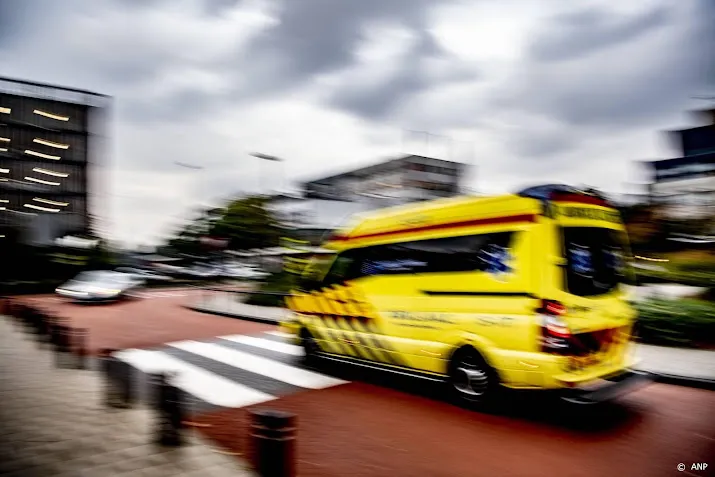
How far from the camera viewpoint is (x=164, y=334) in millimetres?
12070

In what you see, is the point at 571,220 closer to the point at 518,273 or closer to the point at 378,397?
the point at 518,273

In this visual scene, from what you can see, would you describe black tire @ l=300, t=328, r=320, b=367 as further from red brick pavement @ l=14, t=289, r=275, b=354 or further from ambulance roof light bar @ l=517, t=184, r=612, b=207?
ambulance roof light bar @ l=517, t=184, r=612, b=207

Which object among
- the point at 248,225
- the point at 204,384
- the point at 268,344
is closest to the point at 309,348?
the point at 204,384

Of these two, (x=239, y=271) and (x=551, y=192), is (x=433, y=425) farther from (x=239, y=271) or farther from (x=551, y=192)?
(x=239, y=271)

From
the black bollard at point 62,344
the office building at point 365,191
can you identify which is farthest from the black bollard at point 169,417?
the office building at point 365,191

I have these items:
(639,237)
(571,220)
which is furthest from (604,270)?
(639,237)

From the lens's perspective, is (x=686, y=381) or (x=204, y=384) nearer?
(x=686, y=381)

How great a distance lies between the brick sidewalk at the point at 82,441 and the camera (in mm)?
3932

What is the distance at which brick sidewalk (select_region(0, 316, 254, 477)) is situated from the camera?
12.9 ft

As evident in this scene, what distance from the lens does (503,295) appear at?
542 cm

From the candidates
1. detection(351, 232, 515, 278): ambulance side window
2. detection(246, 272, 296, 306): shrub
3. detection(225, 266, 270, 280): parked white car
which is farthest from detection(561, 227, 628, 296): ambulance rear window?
detection(225, 266, 270, 280): parked white car

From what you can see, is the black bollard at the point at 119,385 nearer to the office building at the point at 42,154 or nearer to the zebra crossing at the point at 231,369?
Result: the zebra crossing at the point at 231,369

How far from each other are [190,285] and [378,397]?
30.3 m

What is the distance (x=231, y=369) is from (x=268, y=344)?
2.37 meters
